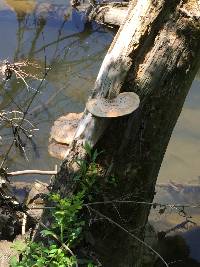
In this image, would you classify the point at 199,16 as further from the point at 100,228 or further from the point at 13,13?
the point at 13,13

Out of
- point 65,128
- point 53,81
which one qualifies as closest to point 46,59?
point 53,81

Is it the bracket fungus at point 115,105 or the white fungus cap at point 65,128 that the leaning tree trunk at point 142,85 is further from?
the white fungus cap at point 65,128

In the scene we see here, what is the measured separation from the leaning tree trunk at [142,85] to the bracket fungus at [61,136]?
2.90 m

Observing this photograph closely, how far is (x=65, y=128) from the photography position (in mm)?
6430

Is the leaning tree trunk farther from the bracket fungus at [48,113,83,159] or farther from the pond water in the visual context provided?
the bracket fungus at [48,113,83,159]

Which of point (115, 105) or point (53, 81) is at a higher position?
point (115, 105)

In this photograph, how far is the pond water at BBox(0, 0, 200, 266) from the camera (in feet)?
20.3

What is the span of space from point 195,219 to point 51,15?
16.8 feet

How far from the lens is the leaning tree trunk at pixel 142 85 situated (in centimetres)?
309

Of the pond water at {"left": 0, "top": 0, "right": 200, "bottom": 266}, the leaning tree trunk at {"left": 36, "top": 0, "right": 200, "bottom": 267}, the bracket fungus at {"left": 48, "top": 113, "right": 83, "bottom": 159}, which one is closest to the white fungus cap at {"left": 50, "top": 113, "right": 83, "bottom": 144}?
the bracket fungus at {"left": 48, "top": 113, "right": 83, "bottom": 159}

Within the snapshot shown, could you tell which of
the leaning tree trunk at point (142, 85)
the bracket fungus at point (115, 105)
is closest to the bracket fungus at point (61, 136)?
the leaning tree trunk at point (142, 85)

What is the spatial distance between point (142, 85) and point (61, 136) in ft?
11.0

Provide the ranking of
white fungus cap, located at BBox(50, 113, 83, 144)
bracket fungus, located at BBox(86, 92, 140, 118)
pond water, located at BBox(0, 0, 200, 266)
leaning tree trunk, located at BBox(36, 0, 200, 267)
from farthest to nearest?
white fungus cap, located at BBox(50, 113, 83, 144)
pond water, located at BBox(0, 0, 200, 266)
leaning tree trunk, located at BBox(36, 0, 200, 267)
bracket fungus, located at BBox(86, 92, 140, 118)

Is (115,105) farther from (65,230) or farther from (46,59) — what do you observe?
(46,59)
